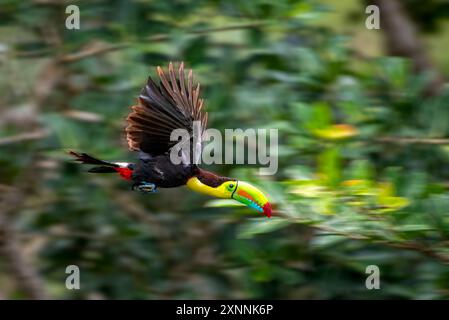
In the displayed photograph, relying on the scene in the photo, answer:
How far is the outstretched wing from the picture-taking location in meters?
1.38

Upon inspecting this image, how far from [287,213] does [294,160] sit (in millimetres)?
680

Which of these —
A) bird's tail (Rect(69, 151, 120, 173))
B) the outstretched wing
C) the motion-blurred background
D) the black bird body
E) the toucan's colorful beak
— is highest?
the motion-blurred background

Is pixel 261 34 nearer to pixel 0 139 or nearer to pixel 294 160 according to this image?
pixel 294 160

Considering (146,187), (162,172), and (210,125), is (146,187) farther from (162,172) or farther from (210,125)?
(210,125)

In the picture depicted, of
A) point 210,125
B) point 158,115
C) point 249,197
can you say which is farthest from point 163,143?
point 210,125

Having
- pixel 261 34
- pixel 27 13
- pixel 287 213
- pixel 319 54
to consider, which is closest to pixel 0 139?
pixel 27 13

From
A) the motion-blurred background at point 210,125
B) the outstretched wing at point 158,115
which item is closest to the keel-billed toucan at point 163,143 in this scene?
the outstretched wing at point 158,115

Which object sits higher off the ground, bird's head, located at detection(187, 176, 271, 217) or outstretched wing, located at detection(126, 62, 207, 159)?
outstretched wing, located at detection(126, 62, 207, 159)

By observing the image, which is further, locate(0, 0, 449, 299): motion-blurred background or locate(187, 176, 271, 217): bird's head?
locate(0, 0, 449, 299): motion-blurred background

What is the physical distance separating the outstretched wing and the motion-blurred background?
96 cm

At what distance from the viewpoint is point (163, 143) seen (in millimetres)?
1387

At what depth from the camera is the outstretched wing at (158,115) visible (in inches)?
54.1

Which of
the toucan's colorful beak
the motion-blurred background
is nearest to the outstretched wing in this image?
the toucan's colorful beak

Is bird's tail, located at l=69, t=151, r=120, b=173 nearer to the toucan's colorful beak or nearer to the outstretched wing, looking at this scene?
the outstretched wing
